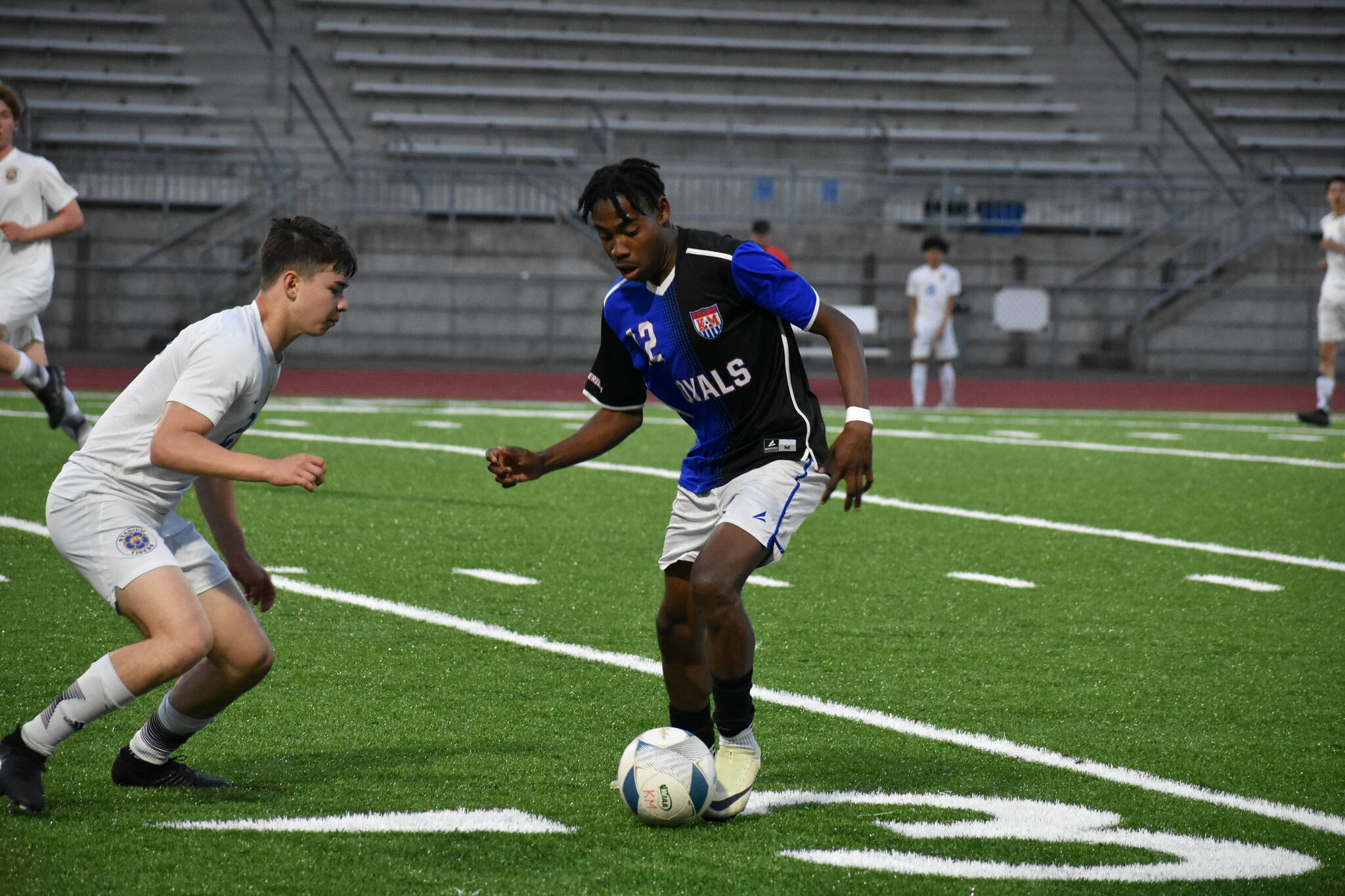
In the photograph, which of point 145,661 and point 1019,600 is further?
point 1019,600

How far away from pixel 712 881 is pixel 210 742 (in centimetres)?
183

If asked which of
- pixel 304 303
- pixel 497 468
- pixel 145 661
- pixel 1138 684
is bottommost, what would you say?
pixel 1138 684

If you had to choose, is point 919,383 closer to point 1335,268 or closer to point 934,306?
point 934,306

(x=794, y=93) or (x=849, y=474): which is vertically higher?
(x=794, y=93)

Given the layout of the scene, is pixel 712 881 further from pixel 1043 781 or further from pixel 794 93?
pixel 794 93

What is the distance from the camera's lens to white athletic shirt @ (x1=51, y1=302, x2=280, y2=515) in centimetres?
385

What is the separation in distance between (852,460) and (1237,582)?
167 inches

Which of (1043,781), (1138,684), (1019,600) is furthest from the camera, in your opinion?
(1019,600)

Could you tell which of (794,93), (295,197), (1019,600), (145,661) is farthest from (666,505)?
(794,93)

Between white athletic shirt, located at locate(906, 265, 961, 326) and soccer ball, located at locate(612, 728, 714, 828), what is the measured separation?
14054 mm

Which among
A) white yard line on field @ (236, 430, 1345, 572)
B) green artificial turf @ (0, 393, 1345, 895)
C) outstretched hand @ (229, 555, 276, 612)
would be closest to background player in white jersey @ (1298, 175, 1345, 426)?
green artificial turf @ (0, 393, 1345, 895)

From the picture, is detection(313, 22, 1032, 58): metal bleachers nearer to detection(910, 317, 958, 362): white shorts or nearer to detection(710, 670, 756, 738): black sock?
detection(910, 317, 958, 362): white shorts

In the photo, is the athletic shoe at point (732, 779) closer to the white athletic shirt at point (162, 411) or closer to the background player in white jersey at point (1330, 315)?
the white athletic shirt at point (162, 411)

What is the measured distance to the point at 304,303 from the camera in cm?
400
